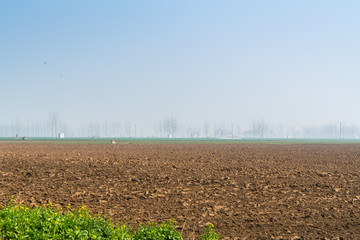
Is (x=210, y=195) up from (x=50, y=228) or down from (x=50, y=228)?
down

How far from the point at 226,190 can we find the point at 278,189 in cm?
301

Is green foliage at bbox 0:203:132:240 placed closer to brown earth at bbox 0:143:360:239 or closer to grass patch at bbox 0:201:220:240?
grass patch at bbox 0:201:220:240

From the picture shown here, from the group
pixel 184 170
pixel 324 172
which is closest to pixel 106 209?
pixel 184 170

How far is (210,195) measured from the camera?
17.7 meters

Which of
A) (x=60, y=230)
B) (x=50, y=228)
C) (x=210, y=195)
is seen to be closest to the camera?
(x=50, y=228)

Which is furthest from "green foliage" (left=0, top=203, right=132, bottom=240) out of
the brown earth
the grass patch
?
the brown earth

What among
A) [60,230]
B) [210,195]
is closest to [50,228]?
[60,230]

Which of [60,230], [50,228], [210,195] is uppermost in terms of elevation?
[50,228]

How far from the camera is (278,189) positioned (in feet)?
63.2

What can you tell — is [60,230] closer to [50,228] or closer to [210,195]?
[50,228]

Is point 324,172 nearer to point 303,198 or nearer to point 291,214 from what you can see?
point 303,198

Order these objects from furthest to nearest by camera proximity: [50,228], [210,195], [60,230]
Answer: [210,195]
[60,230]
[50,228]

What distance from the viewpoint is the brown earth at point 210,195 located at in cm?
1293

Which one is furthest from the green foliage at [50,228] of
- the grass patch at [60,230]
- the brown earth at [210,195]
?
the brown earth at [210,195]
